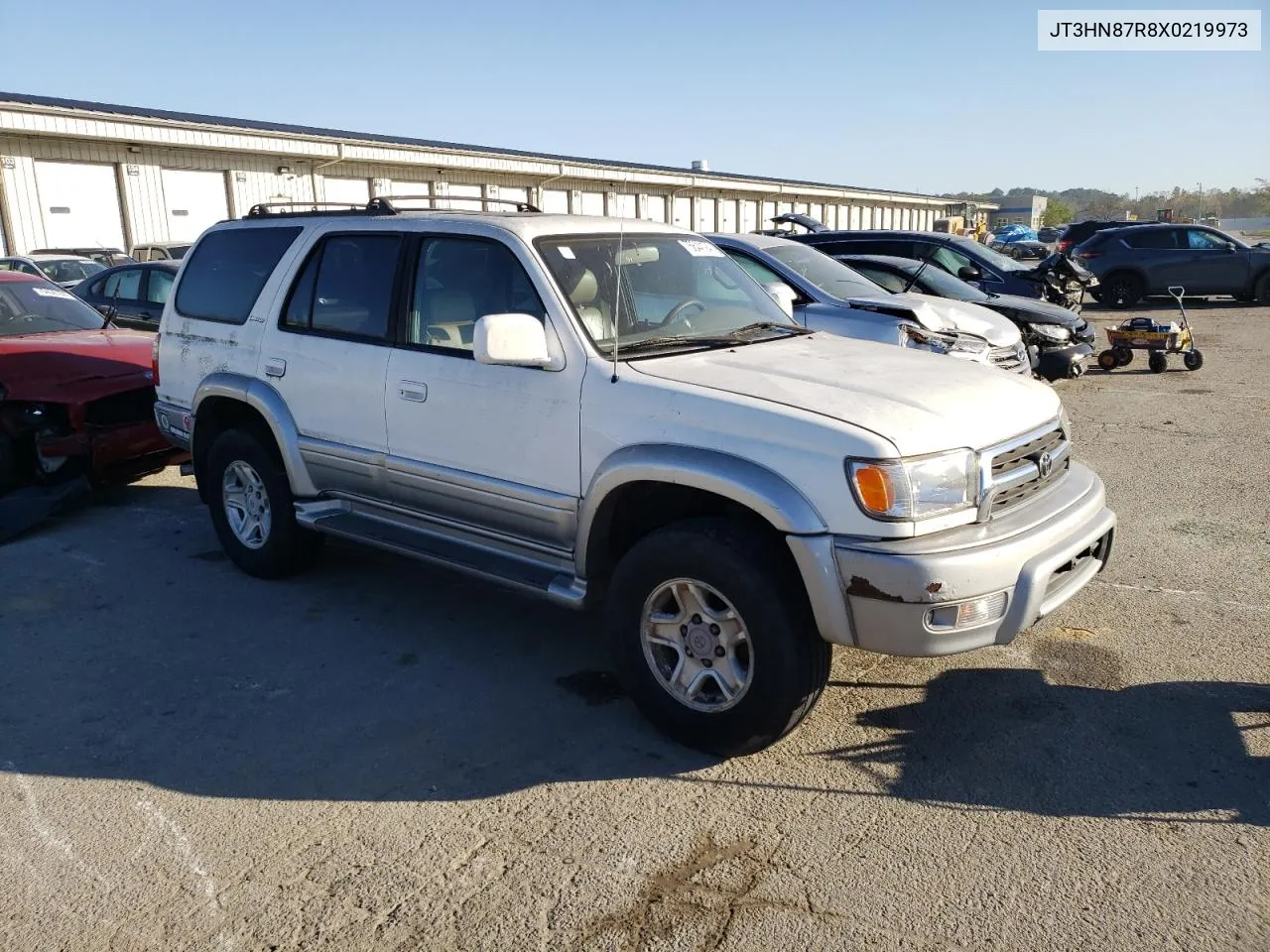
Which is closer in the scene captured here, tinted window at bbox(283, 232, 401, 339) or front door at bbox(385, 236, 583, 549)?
front door at bbox(385, 236, 583, 549)

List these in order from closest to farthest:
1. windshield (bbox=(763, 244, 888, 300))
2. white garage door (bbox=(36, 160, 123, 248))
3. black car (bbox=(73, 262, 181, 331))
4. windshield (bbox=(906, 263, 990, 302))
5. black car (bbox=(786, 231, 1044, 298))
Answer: windshield (bbox=(763, 244, 888, 300))
windshield (bbox=(906, 263, 990, 302))
black car (bbox=(73, 262, 181, 331))
black car (bbox=(786, 231, 1044, 298))
white garage door (bbox=(36, 160, 123, 248))

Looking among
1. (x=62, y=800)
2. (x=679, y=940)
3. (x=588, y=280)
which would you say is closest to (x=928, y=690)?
(x=679, y=940)

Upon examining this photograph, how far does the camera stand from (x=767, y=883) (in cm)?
307

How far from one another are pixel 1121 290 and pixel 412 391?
1962 cm

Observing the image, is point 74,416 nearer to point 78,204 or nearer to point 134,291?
point 134,291

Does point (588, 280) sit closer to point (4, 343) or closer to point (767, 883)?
point (767, 883)

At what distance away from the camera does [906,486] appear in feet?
11.0

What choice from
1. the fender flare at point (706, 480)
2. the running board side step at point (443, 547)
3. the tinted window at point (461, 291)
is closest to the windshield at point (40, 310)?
the running board side step at point (443, 547)

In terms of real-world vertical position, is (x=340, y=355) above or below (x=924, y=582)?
above

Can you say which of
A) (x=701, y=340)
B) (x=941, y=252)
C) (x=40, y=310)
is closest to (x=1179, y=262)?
(x=941, y=252)

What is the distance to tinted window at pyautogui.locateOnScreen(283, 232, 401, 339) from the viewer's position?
4926 millimetres

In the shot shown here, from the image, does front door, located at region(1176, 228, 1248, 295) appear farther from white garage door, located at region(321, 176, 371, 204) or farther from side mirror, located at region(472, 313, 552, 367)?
side mirror, located at region(472, 313, 552, 367)

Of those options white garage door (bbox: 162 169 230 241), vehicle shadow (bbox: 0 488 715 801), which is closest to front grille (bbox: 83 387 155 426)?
vehicle shadow (bbox: 0 488 715 801)

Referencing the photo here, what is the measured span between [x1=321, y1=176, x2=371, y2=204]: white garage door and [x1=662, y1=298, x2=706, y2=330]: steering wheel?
2323cm
